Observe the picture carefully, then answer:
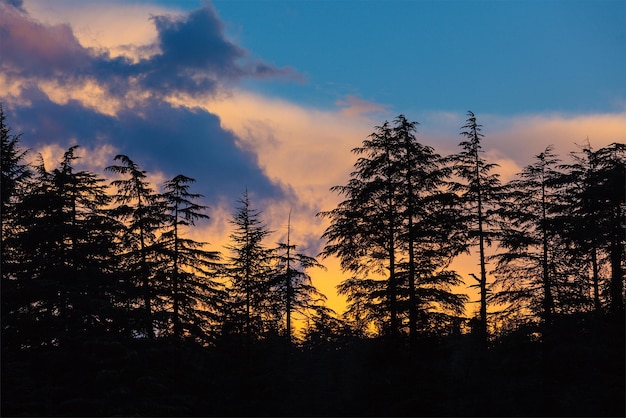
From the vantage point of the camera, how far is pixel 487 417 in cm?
2598

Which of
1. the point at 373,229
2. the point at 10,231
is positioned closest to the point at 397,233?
the point at 373,229

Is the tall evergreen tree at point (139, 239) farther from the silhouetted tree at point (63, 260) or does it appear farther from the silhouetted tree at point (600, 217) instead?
the silhouetted tree at point (600, 217)

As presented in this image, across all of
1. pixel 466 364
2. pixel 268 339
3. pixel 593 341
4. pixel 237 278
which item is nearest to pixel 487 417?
pixel 466 364

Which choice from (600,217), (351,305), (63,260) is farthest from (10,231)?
(600,217)

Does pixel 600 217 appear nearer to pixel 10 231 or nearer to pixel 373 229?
pixel 373 229

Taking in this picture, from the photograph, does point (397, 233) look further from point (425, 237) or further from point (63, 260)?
point (63, 260)

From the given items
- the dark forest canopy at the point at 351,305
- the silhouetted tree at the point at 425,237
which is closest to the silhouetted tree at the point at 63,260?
the dark forest canopy at the point at 351,305

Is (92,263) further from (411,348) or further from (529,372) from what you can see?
(529,372)

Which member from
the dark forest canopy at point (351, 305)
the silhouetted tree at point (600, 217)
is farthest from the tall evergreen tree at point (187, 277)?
the silhouetted tree at point (600, 217)

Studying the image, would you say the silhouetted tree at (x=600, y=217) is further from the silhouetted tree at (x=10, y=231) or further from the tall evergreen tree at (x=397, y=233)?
the silhouetted tree at (x=10, y=231)

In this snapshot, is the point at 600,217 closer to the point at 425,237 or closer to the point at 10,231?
the point at 425,237

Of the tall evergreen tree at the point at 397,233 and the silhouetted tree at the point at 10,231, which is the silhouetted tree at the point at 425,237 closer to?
the tall evergreen tree at the point at 397,233

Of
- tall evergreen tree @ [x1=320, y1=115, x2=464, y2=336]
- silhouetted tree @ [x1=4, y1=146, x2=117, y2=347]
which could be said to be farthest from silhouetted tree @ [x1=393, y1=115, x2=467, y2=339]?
silhouetted tree @ [x1=4, y1=146, x2=117, y2=347]

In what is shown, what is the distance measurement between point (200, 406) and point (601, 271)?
86.9ft
